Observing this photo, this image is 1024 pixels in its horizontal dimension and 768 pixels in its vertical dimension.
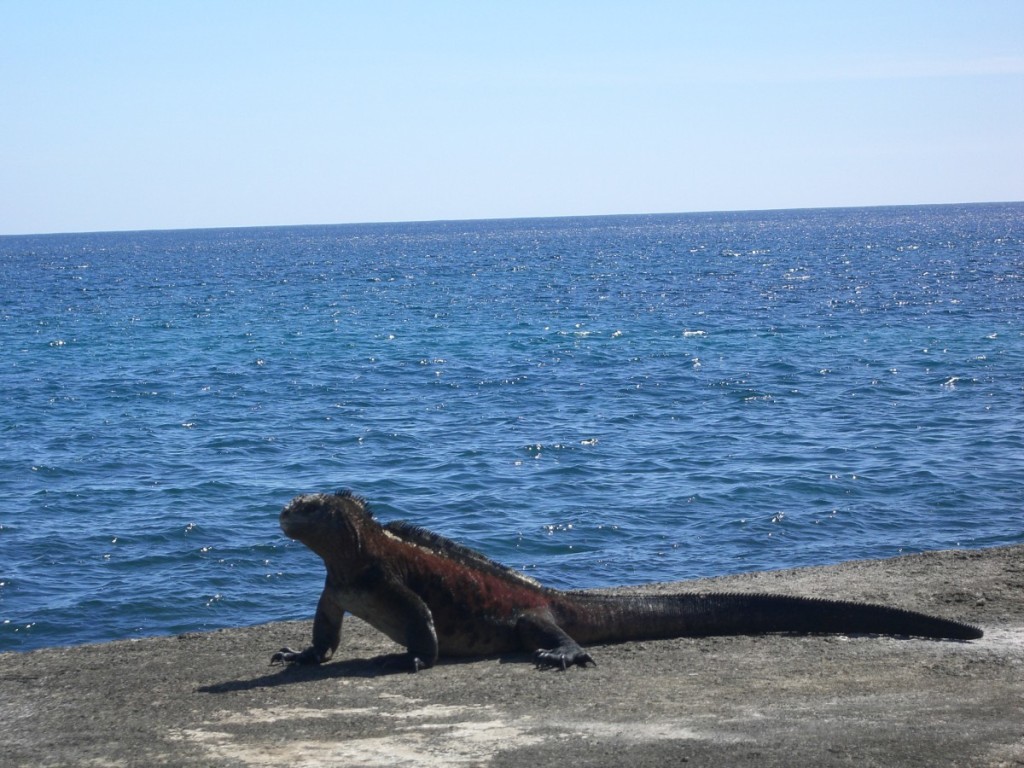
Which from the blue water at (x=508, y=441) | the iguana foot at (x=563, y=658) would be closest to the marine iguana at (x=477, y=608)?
the iguana foot at (x=563, y=658)

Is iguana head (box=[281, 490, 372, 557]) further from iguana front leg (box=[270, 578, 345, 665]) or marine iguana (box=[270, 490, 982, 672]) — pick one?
iguana front leg (box=[270, 578, 345, 665])

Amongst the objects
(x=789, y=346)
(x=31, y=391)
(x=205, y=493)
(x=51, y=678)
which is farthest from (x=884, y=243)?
(x=51, y=678)

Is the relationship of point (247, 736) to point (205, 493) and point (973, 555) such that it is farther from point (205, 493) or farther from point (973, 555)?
point (205, 493)

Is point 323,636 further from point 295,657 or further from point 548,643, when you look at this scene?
point 548,643

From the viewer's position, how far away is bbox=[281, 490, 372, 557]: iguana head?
8.76 meters

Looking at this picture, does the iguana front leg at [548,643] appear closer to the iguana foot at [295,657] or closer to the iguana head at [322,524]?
the iguana head at [322,524]

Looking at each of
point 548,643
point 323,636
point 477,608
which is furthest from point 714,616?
point 323,636

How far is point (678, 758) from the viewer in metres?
6.61

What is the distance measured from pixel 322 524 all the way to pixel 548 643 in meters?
1.76

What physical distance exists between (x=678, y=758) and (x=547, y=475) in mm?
15272

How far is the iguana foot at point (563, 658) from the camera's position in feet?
27.9

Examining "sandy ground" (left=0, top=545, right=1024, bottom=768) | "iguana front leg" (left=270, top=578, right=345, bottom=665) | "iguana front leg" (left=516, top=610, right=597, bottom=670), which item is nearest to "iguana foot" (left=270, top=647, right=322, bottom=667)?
"iguana front leg" (left=270, top=578, right=345, bottom=665)

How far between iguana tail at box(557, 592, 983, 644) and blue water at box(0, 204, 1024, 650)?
5.84m

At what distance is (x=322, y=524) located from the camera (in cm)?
878
